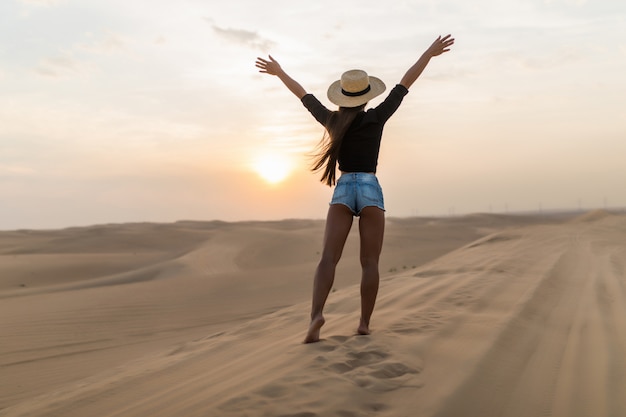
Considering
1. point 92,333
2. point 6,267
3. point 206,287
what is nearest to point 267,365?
A: point 92,333

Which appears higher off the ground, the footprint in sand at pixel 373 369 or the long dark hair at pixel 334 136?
the long dark hair at pixel 334 136

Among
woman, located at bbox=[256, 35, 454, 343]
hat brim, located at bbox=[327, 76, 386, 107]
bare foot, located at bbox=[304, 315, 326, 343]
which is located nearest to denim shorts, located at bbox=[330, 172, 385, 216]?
woman, located at bbox=[256, 35, 454, 343]

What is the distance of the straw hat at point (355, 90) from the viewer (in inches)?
159

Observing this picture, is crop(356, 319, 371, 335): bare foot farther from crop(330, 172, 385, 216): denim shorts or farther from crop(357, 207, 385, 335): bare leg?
crop(330, 172, 385, 216): denim shorts

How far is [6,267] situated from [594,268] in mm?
16276

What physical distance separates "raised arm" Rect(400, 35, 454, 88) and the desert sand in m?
1.96

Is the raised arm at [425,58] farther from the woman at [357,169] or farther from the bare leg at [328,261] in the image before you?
the bare leg at [328,261]

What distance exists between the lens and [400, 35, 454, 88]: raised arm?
4086 millimetres

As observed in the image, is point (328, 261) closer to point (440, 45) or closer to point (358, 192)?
point (358, 192)

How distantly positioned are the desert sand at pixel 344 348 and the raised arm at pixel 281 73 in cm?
198

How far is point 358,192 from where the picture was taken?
400 centimetres

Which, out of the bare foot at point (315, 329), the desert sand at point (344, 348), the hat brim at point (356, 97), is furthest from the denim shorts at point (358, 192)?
the desert sand at point (344, 348)

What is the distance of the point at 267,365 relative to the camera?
11.6ft

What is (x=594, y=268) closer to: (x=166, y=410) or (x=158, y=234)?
(x=166, y=410)
